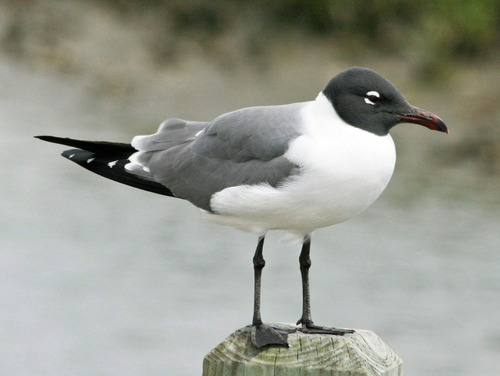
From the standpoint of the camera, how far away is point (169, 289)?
9.48 m

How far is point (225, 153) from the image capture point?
3484mm

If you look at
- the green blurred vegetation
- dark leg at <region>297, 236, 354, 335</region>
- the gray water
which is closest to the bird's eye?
dark leg at <region>297, 236, 354, 335</region>

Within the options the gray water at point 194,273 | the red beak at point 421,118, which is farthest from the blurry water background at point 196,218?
the red beak at point 421,118

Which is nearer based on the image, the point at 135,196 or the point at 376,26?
the point at 135,196

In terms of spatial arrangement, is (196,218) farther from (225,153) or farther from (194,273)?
(225,153)

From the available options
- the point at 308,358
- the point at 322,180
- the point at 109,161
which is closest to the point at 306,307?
the point at 322,180

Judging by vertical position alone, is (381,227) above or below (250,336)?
above

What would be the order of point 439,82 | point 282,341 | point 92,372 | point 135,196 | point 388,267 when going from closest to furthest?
point 282,341 → point 92,372 → point 388,267 → point 135,196 → point 439,82

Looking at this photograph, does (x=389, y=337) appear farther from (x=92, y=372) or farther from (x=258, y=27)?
(x=258, y=27)

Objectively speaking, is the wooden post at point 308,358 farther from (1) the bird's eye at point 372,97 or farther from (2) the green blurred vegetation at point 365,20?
(2) the green blurred vegetation at point 365,20

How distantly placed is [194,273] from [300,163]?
672 cm

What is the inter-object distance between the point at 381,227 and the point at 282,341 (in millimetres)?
8656

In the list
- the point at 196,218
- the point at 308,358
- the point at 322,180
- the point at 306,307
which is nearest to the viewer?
the point at 308,358

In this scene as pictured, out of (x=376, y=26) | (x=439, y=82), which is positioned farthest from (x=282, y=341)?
(x=376, y=26)
